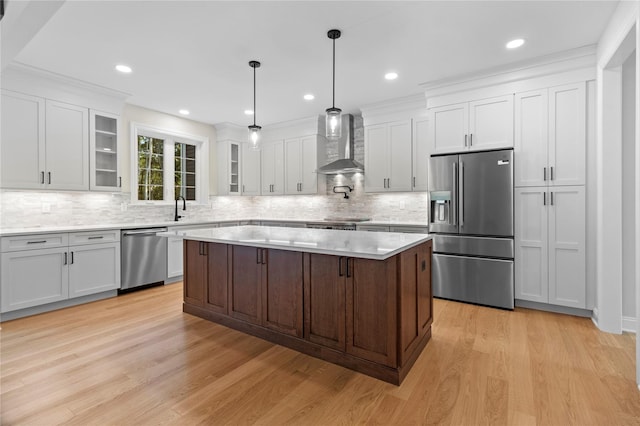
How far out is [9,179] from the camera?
3.50 m

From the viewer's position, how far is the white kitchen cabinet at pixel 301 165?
5.78m

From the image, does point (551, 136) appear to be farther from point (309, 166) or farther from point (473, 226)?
point (309, 166)

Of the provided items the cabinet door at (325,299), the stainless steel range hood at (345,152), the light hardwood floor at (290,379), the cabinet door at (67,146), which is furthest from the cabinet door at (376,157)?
the cabinet door at (67,146)

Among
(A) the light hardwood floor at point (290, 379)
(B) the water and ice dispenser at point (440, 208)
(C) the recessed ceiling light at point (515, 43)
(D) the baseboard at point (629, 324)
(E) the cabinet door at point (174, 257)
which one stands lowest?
(A) the light hardwood floor at point (290, 379)

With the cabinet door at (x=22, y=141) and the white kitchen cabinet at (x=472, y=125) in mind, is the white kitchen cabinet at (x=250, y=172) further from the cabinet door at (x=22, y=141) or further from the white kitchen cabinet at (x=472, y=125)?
the white kitchen cabinet at (x=472, y=125)

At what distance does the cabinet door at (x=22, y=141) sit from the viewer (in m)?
3.47

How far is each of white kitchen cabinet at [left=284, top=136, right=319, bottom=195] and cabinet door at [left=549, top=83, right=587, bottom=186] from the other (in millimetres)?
3507

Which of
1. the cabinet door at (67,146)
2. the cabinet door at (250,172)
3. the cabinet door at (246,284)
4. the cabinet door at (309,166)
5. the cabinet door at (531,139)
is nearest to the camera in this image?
the cabinet door at (246,284)

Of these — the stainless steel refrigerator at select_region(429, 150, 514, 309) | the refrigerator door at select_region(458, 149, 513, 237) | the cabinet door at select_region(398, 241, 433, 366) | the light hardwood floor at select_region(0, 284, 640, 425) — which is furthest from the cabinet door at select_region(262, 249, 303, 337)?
the refrigerator door at select_region(458, 149, 513, 237)

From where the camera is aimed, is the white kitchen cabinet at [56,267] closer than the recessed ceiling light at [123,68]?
Yes

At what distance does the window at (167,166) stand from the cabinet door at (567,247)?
5.39 metres

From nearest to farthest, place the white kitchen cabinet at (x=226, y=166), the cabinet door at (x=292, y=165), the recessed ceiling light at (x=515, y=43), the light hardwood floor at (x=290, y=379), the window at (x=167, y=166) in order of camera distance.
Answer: the light hardwood floor at (x=290, y=379)
the recessed ceiling light at (x=515, y=43)
the window at (x=167, y=166)
the cabinet door at (x=292, y=165)
the white kitchen cabinet at (x=226, y=166)

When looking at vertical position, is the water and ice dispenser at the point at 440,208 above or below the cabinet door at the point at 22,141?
below

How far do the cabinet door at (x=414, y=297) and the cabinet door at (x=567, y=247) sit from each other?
5.59ft
